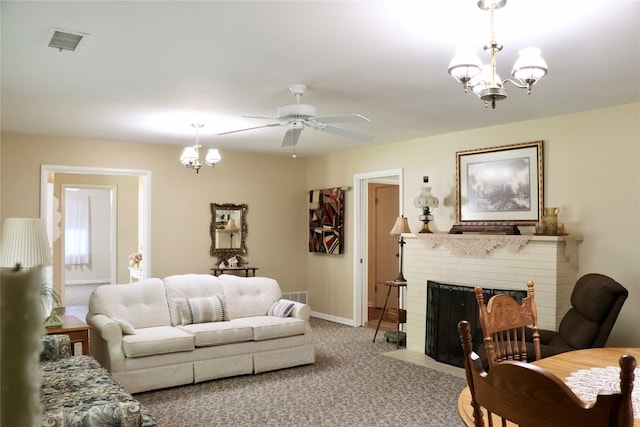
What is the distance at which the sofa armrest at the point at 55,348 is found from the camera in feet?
12.2

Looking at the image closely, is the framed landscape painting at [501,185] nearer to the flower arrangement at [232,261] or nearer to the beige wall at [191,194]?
the beige wall at [191,194]

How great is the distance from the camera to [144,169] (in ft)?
22.9

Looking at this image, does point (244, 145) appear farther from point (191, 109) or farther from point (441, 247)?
point (441, 247)

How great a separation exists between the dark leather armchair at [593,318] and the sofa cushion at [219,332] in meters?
2.57

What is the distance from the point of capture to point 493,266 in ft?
17.0

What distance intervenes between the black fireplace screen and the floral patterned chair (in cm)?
331

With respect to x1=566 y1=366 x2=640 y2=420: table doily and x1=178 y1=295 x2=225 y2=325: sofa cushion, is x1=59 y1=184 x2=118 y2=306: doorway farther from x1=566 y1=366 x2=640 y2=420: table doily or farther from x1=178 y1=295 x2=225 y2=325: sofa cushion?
x1=566 y1=366 x2=640 y2=420: table doily

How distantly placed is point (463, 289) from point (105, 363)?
3.42 m

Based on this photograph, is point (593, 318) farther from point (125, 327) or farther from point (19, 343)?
point (19, 343)

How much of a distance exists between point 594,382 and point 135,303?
4.14m

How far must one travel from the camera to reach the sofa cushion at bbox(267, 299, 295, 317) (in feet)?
17.9

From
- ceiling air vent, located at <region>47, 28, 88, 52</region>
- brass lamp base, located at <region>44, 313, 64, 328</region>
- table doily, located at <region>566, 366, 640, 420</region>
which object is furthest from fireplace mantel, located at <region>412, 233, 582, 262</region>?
ceiling air vent, located at <region>47, 28, 88, 52</region>

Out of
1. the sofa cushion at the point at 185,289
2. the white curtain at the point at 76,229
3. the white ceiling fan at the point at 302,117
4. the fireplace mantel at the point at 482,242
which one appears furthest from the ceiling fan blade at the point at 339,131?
the white curtain at the point at 76,229

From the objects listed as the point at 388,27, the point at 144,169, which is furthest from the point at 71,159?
the point at 388,27
